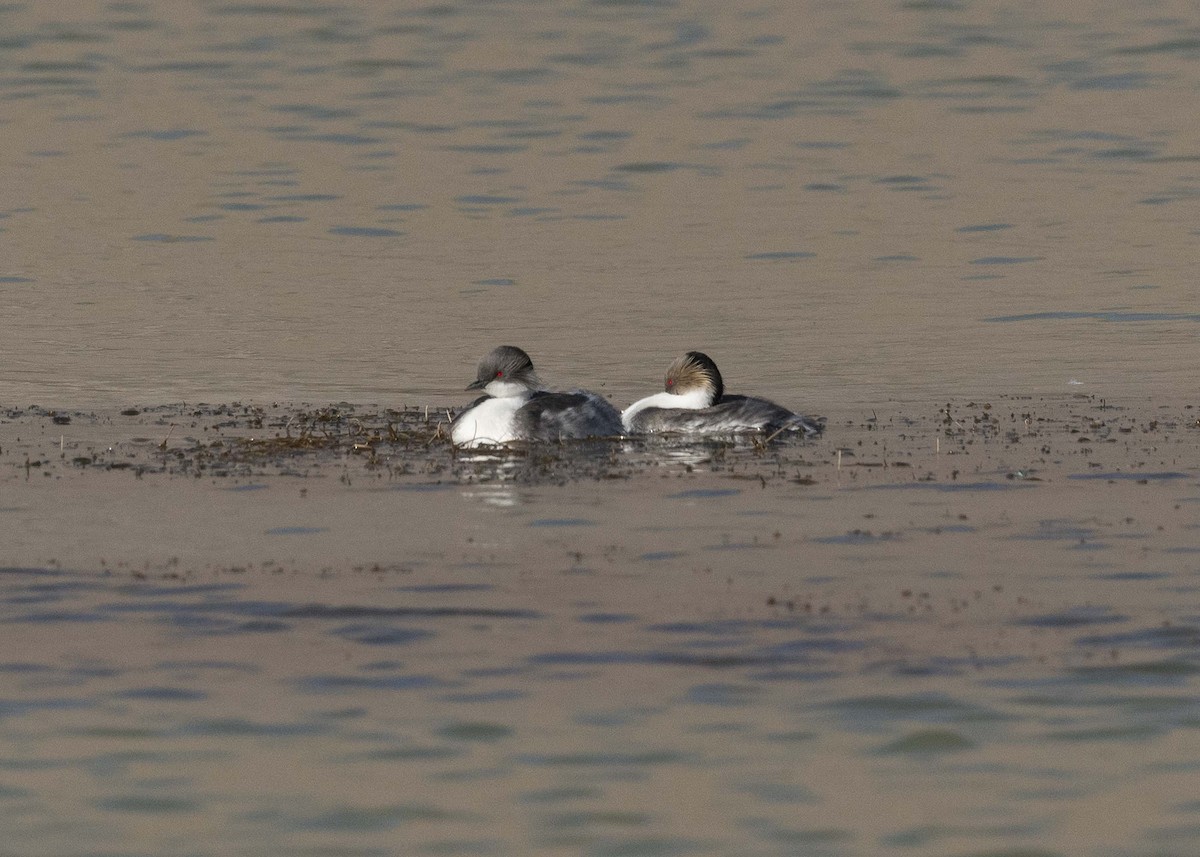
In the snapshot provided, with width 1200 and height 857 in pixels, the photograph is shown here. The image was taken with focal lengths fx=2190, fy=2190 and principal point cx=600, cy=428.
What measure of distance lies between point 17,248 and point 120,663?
29.7 metres

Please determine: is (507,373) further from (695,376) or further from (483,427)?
(695,376)

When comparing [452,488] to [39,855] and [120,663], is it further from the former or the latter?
[39,855]

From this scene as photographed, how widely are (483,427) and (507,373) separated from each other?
1182mm

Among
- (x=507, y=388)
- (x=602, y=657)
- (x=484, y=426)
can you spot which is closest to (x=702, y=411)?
Result: (x=507, y=388)

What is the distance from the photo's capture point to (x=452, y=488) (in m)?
16.3

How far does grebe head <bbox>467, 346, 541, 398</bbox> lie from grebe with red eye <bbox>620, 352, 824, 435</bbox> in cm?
98

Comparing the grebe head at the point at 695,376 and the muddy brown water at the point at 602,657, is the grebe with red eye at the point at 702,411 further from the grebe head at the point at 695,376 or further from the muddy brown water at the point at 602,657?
the muddy brown water at the point at 602,657

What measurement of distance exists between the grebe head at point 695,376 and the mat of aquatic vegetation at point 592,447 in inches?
45.3

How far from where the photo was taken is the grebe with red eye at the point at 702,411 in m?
19.4

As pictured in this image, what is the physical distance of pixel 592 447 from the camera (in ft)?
61.6

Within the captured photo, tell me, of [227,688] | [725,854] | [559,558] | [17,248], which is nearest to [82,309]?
[17,248]

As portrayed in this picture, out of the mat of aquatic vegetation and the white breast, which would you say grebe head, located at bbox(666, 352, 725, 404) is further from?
the white breast

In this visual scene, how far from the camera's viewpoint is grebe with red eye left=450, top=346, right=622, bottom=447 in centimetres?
1888

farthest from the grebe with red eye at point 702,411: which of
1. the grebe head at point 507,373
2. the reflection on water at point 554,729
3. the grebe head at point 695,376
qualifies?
the reflection on water at point 554,729
